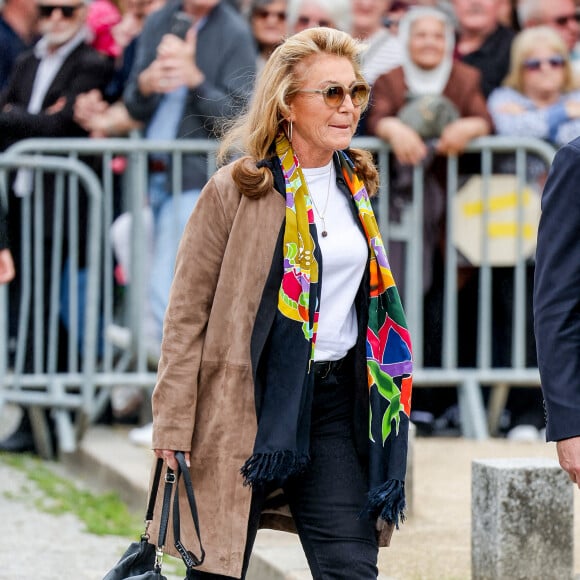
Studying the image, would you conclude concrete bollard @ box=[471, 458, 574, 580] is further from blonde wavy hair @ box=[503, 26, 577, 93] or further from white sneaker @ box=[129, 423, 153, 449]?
blonde wavy hair @ box=[503, 26, 577, 93]

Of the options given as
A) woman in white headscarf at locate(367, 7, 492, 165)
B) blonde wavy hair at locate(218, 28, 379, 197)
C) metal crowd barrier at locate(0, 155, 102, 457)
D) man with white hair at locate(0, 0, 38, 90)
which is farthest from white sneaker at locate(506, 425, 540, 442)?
blonde wavy hair at locate(218, 28, 379, 197)

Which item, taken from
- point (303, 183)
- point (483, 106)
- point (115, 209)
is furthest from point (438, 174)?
point (303, 183)

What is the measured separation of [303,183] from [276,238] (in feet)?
0.59

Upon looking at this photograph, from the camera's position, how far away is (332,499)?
392cm

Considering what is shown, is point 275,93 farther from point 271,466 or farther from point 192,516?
point 192,516

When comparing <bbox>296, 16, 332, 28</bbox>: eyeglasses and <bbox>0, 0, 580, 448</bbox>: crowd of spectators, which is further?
<bbox>296, 16, 332, 28</bbox>: eyeglasses

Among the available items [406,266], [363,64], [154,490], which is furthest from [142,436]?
[154,490]

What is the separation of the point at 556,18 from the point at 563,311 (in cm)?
575

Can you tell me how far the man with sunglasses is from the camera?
8688 mm

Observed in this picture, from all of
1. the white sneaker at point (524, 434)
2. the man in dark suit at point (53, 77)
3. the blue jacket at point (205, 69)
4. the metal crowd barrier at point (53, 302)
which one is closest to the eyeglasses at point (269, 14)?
the blue jacket at point (205, 69)

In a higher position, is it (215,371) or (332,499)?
(215,371)

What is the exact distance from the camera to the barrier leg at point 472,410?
8.10m

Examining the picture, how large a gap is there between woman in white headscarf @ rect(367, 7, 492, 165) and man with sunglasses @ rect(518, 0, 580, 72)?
2.01ft

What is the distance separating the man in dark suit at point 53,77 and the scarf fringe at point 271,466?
500 cm
